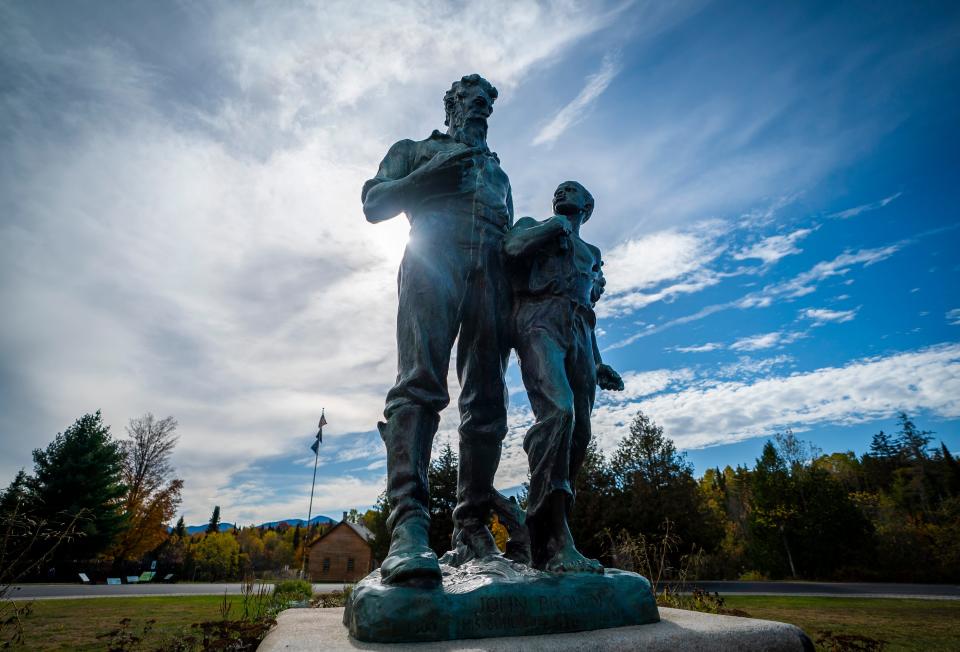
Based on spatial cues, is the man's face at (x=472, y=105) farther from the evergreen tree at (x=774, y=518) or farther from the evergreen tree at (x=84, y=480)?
the evergreen tree at (x=774, y=518)

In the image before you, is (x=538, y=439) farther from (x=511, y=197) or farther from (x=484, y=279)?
(x=511, y=197)

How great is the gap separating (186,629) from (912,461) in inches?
2664

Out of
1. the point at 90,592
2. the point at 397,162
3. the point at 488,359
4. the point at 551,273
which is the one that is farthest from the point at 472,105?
the point at 90,592

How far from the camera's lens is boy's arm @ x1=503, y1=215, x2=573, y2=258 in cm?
325

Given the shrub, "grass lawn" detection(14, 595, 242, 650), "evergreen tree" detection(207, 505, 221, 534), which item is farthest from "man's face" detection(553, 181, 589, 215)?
"evergreen tree" detection(207, 505, 221, 534)

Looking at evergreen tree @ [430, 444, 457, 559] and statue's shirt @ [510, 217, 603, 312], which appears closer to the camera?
statue's shirt @ [510, 217, 603, 312]

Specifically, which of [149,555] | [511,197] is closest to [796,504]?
[511,197]

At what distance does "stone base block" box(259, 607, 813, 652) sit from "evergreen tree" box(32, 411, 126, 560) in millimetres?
33347

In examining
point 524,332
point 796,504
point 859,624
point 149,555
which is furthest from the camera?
point 149,555

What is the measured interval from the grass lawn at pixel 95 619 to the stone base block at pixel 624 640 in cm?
666

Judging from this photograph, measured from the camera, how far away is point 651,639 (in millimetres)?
2068

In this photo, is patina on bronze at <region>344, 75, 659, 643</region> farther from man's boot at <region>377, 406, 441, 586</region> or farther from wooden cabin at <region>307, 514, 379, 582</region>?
wooden cabin at <region>307, 514, 379, 582</region>

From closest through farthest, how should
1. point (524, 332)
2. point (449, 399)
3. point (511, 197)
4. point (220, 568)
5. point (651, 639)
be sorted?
point (651, 639)
point (449, 399)
point (524, 332)
point (511, 197)
point (220, 568)

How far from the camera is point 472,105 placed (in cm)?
Result: 370
